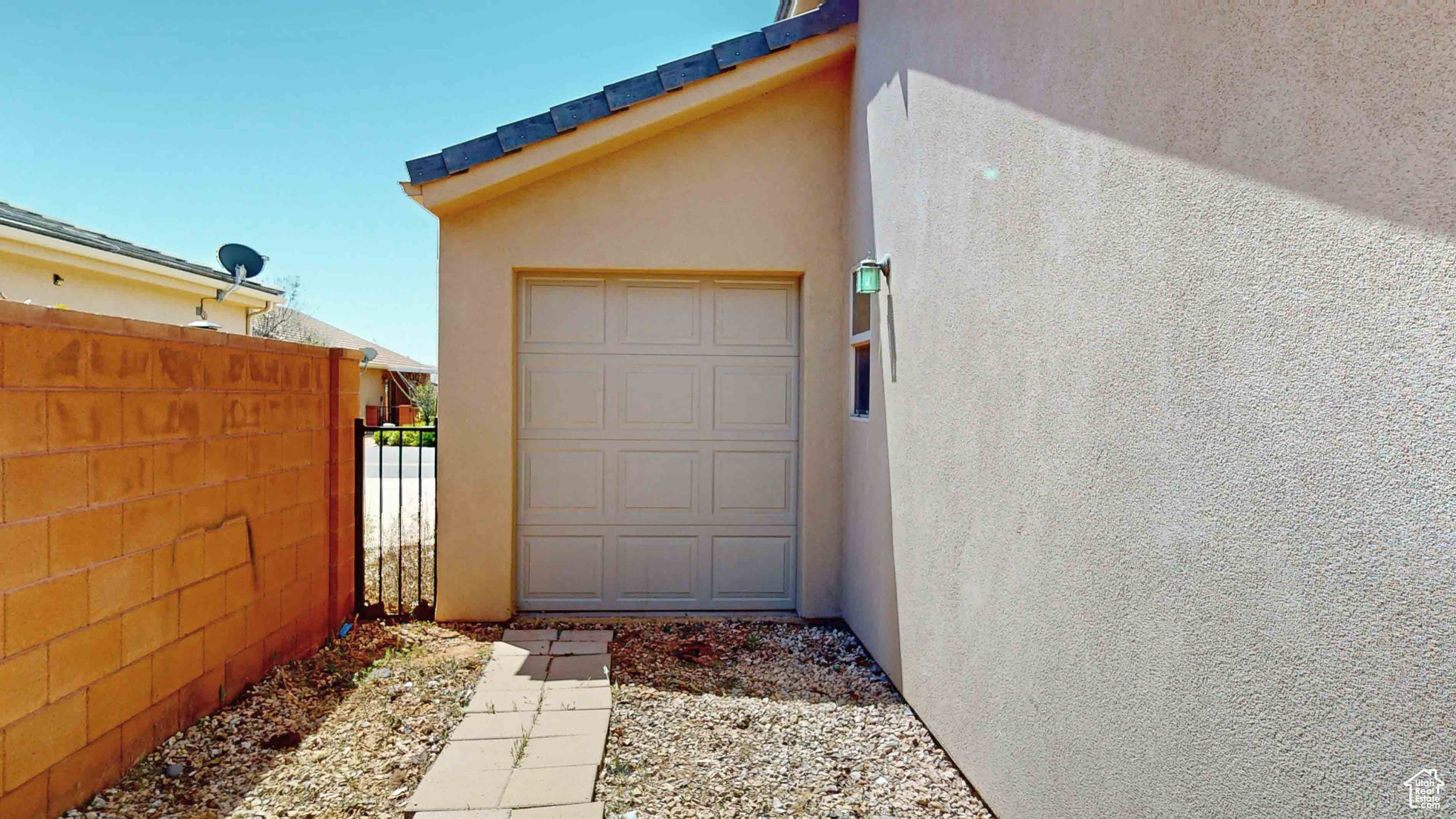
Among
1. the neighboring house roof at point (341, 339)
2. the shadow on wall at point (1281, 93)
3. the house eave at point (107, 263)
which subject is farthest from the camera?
the neighboring house roof at point (341, 339)

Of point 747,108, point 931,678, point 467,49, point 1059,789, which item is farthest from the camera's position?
point 467,49

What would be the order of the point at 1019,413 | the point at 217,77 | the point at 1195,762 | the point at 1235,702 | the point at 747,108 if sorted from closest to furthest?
the point at 1235,702 < the point at 1195,762 < the point at 1019,413 < the point at 747,108 < the point at 217,77

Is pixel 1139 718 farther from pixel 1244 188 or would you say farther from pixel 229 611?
pixel 229 611

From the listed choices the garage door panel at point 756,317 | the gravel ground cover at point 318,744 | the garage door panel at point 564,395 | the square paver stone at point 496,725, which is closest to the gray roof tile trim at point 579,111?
the garage door panel at point 756,317

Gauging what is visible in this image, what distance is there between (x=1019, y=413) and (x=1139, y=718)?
1173mm

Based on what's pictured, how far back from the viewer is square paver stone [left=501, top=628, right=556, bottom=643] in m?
5.46

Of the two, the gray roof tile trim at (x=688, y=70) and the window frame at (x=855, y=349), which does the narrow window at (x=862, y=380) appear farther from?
the gray roof tile trim at (x=688, y=70)

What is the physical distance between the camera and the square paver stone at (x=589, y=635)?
5.42 metres

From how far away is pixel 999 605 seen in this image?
3.07 m

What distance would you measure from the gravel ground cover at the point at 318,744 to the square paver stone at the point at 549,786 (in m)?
0.47

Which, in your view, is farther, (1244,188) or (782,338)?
(782,338)

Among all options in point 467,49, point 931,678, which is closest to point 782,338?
point 931,678

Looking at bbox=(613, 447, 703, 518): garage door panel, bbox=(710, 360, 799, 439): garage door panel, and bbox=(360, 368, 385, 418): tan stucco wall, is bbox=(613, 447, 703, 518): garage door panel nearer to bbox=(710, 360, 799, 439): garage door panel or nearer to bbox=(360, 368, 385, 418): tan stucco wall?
bbox=(710, 360, 799, 439): garage door panel

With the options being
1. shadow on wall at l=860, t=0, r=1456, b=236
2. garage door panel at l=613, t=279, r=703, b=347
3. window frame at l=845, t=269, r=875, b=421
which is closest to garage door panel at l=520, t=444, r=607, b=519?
garage door panel at l=613, t=279, r=703, b=347
